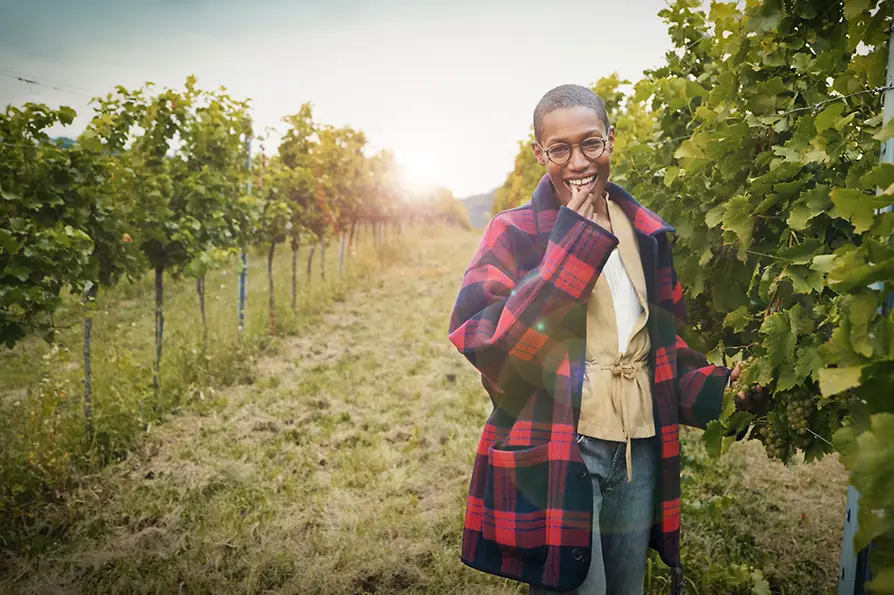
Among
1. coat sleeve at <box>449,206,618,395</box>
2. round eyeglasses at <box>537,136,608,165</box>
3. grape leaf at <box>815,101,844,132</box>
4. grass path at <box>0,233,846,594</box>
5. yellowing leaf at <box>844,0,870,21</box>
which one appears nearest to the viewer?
yellowing leaf at <box>844,0,870,21</box>

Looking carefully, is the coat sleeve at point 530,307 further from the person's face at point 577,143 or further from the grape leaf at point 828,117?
the grape leaf at point 828,117

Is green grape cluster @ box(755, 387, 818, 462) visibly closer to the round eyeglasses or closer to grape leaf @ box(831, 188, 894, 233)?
grape leaf @ box(831, 188, 894, 233)

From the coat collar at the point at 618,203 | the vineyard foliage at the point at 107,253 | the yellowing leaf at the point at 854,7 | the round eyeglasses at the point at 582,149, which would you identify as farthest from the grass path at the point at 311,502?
the yellowing leaf at the point at 854,7

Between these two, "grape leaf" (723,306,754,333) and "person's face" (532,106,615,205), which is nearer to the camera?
"person's face" (532,106,615,205)

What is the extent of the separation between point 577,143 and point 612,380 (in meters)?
0.69

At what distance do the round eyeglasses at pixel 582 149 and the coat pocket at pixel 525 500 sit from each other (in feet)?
2.68

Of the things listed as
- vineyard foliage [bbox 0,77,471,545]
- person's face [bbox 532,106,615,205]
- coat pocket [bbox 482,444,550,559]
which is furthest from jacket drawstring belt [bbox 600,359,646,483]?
vineyard foliage [bbox 0,77,471,545]

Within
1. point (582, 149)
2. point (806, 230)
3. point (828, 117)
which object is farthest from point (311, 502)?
point (828, 117)

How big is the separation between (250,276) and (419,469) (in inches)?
534

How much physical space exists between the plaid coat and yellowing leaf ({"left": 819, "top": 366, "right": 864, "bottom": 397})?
0.66 m

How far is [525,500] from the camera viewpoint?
1.60 m

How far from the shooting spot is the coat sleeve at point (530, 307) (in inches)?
59.9

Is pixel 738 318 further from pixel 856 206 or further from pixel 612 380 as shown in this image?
pixel 856 206

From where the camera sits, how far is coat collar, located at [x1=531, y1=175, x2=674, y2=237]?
1.73 metres
